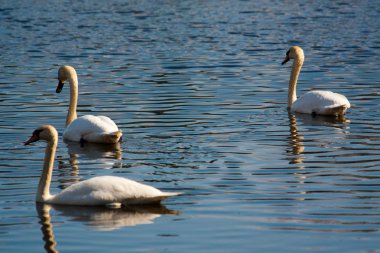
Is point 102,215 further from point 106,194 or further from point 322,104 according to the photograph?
point 322,104

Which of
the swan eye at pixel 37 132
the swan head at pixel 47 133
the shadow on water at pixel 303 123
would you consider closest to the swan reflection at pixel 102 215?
the swan head at pixel 47 133

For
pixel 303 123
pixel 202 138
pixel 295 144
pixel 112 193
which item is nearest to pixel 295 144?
pixel 295 144

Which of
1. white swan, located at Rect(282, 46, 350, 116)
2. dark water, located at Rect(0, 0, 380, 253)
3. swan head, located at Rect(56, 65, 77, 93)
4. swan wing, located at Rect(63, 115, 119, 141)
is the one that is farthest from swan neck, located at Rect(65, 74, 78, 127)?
white swan, located at Rect(282, 46, 350, 116)

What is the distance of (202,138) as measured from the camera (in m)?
15.1

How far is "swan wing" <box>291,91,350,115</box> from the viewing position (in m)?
17.1

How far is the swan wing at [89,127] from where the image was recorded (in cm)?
1473

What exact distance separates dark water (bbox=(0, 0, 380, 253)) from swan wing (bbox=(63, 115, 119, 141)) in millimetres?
255

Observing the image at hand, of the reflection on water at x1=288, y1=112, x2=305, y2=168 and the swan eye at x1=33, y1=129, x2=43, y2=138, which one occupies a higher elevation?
Answer: the swan eye at x1=33, y1=129, x2=43, y2=138

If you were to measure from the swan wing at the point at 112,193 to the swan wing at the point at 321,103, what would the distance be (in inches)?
270

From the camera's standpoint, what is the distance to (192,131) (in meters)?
15.7

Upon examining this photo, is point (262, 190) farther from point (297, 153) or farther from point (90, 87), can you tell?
point (90, 87)

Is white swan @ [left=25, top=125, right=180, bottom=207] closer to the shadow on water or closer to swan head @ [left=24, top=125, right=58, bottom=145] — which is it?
swan head @ [left=24, top=125, right=58, bottom=145]

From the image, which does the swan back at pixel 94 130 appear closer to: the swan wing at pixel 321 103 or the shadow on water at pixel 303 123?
the shadow on water at pixel 303 123

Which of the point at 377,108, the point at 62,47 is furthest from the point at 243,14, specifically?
the point at 377,108
